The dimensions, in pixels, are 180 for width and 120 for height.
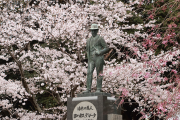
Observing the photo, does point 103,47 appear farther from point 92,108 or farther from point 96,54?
point 92,108

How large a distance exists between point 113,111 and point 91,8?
5.75 meters

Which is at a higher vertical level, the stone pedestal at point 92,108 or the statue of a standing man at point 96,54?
the statue of a standing man at point 96,54

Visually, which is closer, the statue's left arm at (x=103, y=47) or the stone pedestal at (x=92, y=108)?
the stone pedestal at (x=92, y=108)

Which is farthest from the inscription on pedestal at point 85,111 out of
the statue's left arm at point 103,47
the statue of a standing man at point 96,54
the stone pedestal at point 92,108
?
the statue's left arm at point 103,47

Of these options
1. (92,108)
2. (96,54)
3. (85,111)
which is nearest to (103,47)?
(96,54)

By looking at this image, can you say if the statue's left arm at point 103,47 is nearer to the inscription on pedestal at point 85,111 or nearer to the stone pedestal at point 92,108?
the stone pedestal at point 92,108

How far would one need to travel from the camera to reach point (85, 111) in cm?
691

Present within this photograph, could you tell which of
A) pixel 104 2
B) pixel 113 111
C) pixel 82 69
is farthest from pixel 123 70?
pixel 104 2

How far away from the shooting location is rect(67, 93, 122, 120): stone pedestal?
22.1 ft

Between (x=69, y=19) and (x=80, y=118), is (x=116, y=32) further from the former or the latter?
(x=80, y=118)

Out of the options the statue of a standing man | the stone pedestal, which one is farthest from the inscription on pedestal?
the statue of a standing man

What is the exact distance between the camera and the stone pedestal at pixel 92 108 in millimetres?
6723

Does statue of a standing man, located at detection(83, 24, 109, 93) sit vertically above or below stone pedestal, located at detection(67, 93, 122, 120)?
above

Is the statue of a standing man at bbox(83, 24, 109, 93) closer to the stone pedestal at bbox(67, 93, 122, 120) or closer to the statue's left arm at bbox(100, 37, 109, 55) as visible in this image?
the statue's left arm at bbox(100, 37, 109, 55)
